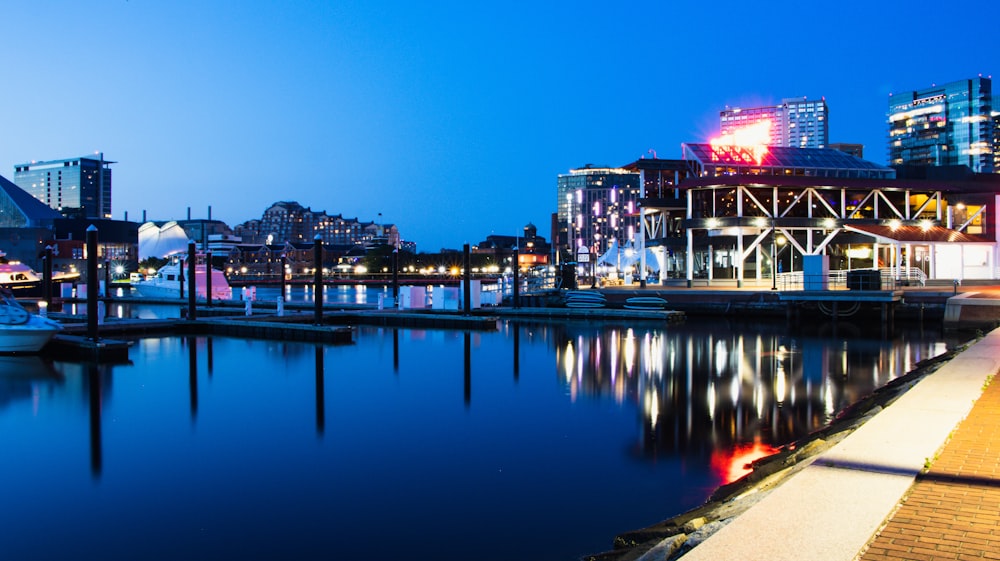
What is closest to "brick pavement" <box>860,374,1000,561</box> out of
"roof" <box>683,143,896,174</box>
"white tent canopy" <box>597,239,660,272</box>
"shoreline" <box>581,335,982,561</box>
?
"shoreline" <box>581,335,982,561</box>

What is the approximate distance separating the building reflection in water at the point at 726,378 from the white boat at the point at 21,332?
63.3ft

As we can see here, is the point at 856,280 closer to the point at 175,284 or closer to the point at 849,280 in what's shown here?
the point at 849,280

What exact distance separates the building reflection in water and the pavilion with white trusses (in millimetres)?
16113

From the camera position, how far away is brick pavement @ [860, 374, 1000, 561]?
20.3ft

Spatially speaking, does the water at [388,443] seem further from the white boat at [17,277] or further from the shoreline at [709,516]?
the white boat at [17,277]

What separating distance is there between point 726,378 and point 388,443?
41.2 feet

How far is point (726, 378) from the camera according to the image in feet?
82.2

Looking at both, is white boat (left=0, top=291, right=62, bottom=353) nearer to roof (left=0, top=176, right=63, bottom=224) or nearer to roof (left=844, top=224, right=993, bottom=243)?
roof (left=844, top=224, right=993, bottom=243)

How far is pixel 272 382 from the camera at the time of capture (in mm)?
25375

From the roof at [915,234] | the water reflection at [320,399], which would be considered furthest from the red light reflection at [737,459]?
the roof at [915,234]

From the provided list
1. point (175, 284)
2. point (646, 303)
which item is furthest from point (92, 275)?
point (175, 284)

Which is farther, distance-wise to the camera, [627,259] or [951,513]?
[627,259]

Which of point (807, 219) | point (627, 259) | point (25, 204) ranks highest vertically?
point (25, 204)

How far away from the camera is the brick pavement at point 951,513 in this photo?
20.3 feet
